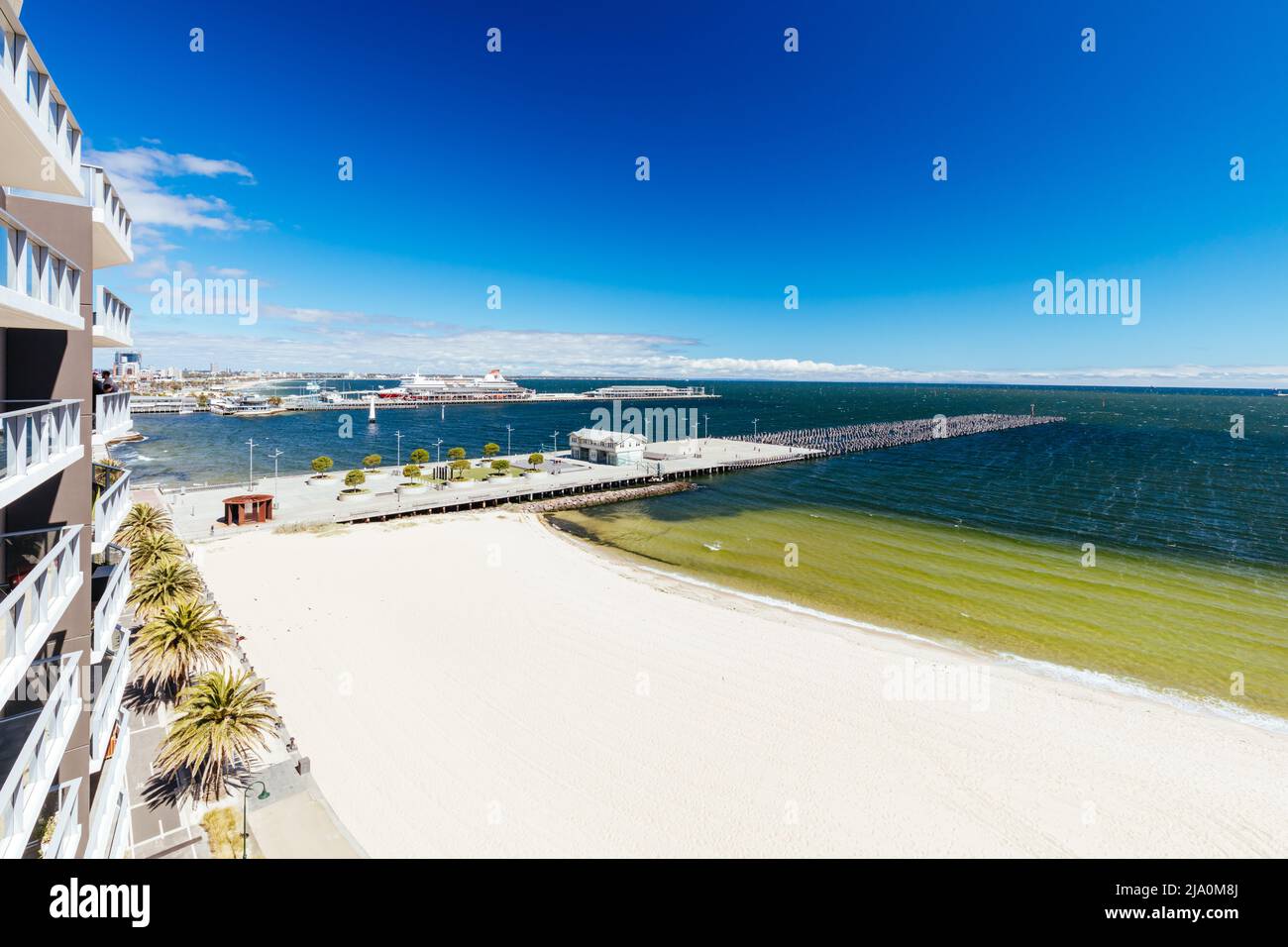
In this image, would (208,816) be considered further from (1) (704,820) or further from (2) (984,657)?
(2) (984,657)

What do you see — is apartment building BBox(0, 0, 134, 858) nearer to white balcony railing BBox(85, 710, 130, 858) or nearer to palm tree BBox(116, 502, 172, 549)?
white balcony railing BBox(85, 710, 130, 858)

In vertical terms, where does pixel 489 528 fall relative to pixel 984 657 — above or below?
above

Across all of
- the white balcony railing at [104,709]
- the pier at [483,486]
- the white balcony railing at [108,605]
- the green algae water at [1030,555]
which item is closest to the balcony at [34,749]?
the white balcony railing at [104,709]

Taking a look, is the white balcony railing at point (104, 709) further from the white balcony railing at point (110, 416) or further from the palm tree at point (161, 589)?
the palm tree at point (161, 589)

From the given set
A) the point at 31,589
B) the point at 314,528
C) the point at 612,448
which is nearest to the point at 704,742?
the point at 31,589
